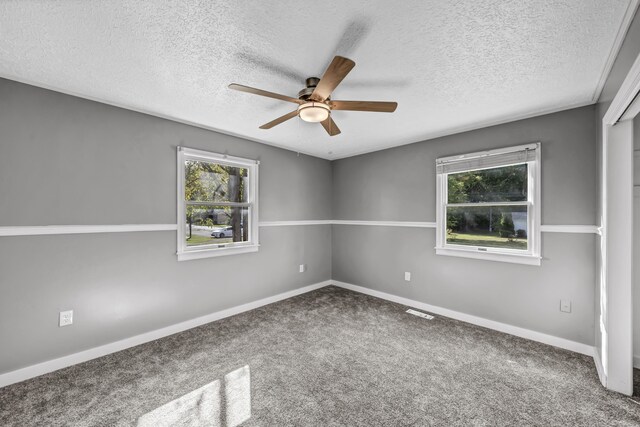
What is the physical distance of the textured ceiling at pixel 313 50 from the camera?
4.58 ft

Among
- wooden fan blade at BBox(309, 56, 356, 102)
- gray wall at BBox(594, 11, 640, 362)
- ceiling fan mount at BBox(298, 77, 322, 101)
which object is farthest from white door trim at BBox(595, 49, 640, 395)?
ceiling fan mount at BBox(298, 77, 322, 101)

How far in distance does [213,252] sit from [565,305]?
3799 mm

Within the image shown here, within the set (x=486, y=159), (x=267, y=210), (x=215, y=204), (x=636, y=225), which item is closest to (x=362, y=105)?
(x=486, y=159)

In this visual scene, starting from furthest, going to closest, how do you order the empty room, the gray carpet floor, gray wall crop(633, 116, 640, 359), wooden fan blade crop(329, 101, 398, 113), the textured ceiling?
1. gray wall crop(633, 116, 640, 359)
2. wooden fan blade crop(329, 101, 398, 113)
3. the gray carpet floor
4. the empty room
5. the textured ceiling

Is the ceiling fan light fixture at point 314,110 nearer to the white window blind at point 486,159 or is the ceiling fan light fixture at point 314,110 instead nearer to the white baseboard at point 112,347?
the white window blind at point 486,159

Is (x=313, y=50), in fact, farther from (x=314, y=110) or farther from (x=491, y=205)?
(x=491, y=205)

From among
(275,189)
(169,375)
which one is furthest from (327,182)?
(169,375)

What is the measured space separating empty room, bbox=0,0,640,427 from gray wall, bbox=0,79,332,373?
0.6 inches

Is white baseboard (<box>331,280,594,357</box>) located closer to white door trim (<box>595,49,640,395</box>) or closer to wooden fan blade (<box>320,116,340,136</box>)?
white door trim (<box>595,49,640,395</box>)

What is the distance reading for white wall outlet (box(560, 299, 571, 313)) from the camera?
2.61m

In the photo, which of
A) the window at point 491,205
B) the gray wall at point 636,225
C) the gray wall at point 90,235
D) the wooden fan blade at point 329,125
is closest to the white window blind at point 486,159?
the window at point 491,205

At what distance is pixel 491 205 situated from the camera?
3.16 meters

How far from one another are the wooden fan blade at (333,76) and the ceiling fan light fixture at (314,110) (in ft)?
0.14

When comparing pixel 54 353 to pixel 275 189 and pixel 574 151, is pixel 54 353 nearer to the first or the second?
pixel 275 189
